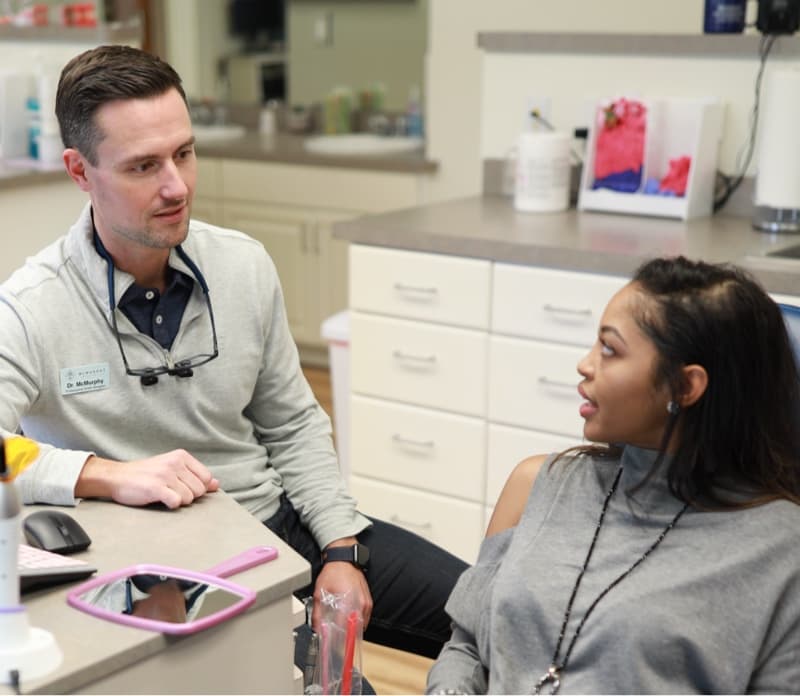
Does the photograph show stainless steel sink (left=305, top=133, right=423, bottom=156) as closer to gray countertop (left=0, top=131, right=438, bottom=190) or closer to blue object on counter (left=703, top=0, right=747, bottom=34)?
gray countertop (left=0, top=131, right=438, bottom=190)

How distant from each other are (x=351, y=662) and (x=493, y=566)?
221 mm

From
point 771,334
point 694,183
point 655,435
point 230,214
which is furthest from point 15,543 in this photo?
point 230,214

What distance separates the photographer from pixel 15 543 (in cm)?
106

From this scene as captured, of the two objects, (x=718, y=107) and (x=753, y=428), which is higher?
(x=718, y=107)

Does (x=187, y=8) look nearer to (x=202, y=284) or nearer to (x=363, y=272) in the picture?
(x=363, y=272)

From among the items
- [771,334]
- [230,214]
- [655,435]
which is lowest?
[230,214]

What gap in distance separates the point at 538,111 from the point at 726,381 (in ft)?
6.17

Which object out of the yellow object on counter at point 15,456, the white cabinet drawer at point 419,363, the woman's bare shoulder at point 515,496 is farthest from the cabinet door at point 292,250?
the yellow object on counter at point 15,456

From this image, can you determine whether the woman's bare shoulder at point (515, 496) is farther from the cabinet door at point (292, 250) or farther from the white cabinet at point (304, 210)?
the cabinet door at point (292, 250)

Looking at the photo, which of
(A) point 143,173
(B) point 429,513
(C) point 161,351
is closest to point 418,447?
(B) point 429,513

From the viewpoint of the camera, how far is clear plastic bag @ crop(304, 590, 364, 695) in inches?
54.6

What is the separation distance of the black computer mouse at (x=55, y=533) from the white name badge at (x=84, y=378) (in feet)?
1.03

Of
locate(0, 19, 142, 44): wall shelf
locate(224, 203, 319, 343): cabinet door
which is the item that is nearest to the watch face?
locate(0, 19, 142, 44): wall shelf

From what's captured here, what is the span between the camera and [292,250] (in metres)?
4.63
